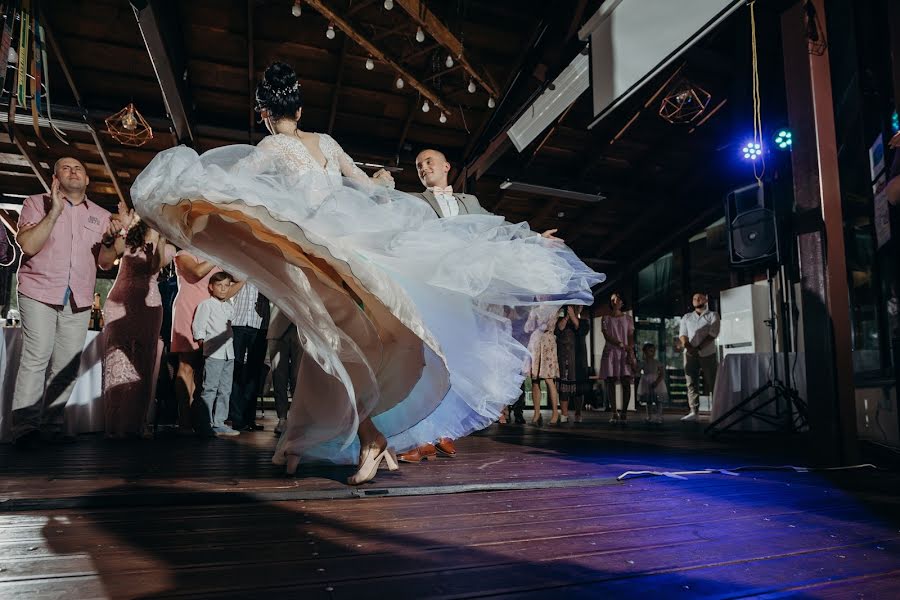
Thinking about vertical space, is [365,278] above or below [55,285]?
below

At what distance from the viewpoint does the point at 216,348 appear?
4.08 metres

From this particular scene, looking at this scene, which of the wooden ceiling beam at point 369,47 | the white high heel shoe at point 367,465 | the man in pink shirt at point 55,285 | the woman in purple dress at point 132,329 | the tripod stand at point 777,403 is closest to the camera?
the white high heel shoe at point 367,465

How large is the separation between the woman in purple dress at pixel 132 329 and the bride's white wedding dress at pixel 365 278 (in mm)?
2009

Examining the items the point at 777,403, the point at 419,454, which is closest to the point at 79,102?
the point at 419,454

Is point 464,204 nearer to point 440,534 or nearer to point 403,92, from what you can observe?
point 440,534

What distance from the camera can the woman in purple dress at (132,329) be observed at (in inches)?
142

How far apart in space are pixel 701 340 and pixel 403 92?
5.08 m

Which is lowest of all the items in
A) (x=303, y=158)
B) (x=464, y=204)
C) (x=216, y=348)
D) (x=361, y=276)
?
(x=216, y=348)

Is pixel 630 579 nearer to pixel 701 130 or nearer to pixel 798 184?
pixel 798 184

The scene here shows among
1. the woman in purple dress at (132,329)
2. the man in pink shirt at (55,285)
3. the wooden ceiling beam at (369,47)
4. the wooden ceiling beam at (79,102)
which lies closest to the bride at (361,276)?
the man in pink shirt at (55,285)

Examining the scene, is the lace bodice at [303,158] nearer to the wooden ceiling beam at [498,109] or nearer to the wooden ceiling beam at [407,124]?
the wooden ceiling beam at [498,109]

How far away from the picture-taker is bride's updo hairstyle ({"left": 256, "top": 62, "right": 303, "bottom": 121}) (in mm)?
2191

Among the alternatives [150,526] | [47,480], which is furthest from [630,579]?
[47,480]

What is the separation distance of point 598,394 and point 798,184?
9.83 m
